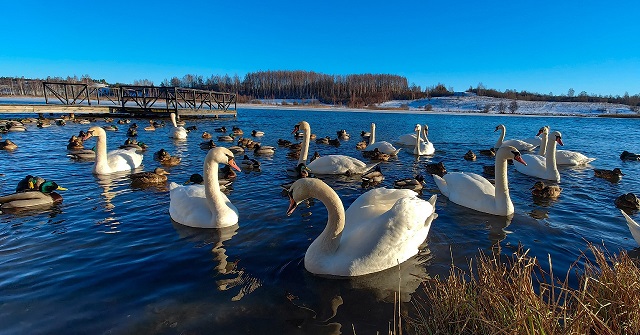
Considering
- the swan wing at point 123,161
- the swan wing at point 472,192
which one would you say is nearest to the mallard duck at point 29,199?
the swan wing at point 123,161

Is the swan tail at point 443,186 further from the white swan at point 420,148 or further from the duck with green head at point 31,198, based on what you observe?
the duck with green head at point 31,198

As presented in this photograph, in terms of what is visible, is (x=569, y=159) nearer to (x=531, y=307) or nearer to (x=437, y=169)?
(x=437, y=169)

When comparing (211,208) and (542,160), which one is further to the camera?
(542,160)

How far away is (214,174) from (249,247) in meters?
1.48

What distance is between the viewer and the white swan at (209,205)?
19.8 feet

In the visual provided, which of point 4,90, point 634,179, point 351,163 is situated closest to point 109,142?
point 351,163

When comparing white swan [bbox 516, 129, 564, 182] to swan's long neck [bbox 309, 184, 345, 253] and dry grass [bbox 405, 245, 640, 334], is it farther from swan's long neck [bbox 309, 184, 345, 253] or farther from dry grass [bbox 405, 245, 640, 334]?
swan's long neck [bbox 309, 184, 345, 253]

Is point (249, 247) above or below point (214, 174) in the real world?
below

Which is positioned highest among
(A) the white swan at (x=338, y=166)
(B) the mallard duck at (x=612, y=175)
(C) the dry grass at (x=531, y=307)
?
(C) the dry grass at (x=531, y=307)

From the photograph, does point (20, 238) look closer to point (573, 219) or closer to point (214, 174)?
→ point (214, 174)

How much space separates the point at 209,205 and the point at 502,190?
5.78 meters

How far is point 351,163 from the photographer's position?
11.1m

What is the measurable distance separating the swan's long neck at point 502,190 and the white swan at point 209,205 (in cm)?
524

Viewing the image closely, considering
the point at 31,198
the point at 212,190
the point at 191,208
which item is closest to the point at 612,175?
the point at 212,190
